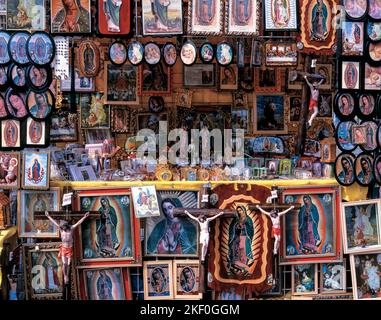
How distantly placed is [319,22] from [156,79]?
2.43 metres

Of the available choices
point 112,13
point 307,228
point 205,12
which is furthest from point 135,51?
point 307,228

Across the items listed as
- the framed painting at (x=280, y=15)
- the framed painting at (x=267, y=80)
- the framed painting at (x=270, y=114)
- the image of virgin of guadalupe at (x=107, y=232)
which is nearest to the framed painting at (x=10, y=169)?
the image of virgin of guadalupe at (x=107, y=232)

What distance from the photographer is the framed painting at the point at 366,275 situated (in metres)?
6.75

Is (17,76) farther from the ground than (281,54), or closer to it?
closer to it

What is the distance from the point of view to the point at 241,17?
6676 mm

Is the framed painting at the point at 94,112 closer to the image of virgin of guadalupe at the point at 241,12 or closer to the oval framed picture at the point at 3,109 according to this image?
the oval framed picture at the point at 3,109

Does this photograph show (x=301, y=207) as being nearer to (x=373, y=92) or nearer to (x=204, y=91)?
(x=373, y=92)

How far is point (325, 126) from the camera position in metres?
8.42

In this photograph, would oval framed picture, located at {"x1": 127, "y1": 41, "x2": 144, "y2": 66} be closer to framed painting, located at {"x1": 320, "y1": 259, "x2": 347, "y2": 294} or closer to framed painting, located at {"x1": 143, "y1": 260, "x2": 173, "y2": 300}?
framed painting, located at {"x1": 143, "y1": 260, "x2": 173, "y2": 300}

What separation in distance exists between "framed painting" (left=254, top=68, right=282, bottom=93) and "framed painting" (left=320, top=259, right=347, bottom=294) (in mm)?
2653

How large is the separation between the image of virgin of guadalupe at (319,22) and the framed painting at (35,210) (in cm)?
330

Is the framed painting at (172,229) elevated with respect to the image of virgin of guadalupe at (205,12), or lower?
lower

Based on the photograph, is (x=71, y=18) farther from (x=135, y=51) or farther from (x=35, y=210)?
(x=35, y=210)

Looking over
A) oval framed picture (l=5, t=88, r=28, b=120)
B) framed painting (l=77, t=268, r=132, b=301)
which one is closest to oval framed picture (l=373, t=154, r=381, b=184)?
framed painting (l=77, t=268, r=132, b=301)
